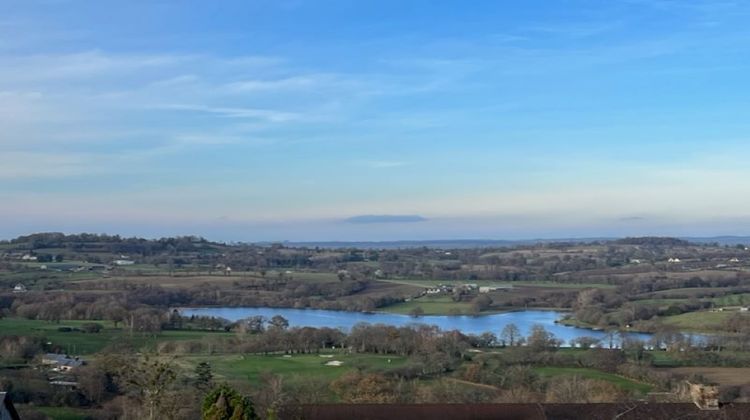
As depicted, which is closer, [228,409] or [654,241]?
[228,409]

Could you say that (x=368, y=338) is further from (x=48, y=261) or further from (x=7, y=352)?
(x=48, y=261)

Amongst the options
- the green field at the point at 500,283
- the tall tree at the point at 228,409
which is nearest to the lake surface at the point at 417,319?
the green field at the point at 500,283

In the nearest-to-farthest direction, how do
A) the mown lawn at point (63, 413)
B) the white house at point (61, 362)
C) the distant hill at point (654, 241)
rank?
the mown lawn at point (63, 413) → the white house at point (61, 362) → the distant hill at point (654, 241)

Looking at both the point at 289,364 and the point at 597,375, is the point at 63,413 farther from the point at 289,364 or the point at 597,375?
the point at 597,375

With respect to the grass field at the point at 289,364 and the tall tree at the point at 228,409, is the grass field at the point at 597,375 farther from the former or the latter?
the tall tree at the point at 228,409

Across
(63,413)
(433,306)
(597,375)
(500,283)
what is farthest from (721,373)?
(500,283)

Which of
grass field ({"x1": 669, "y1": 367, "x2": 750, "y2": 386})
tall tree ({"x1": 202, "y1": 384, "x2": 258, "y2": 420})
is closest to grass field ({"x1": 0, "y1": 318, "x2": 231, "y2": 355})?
grass field ({"x1": 669, "y1": 367, "x2": 750, "y2": 386})
